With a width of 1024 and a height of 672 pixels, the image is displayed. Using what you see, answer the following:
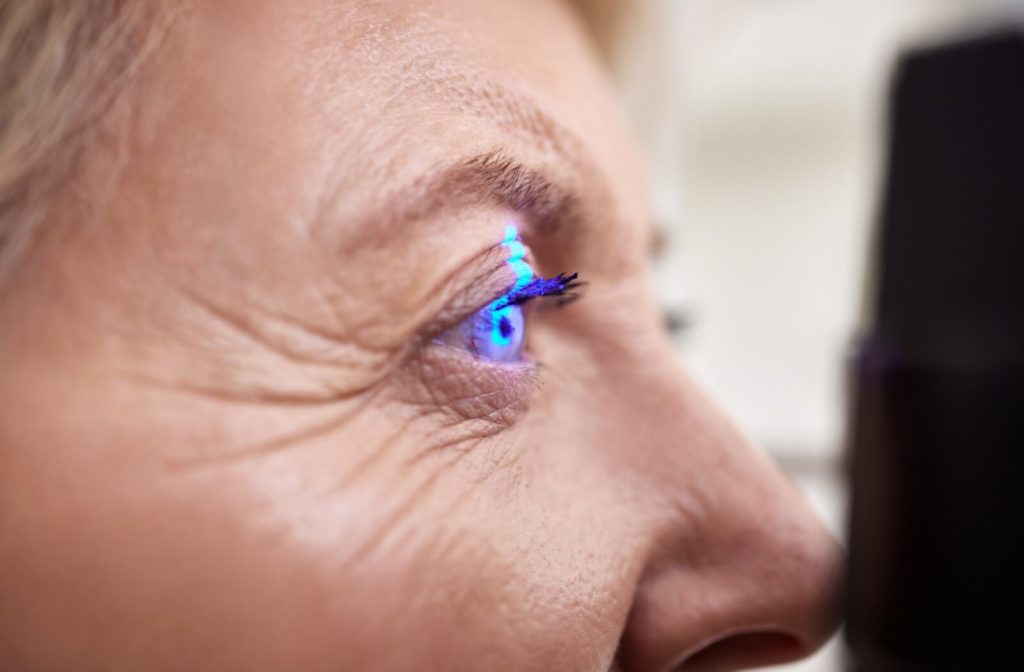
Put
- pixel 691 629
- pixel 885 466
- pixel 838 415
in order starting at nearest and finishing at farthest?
1. pixel 691 629
2. pixel 885 466
3. pixel 838 415

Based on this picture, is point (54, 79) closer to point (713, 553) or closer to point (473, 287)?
point (473, 287)

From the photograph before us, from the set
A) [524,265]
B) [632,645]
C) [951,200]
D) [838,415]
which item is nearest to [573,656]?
[632,645]

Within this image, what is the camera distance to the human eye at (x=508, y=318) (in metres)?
0.37

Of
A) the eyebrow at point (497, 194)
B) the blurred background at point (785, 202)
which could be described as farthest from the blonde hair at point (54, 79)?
the blurred background at point (785, 202)

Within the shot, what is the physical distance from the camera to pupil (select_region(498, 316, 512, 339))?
401mm

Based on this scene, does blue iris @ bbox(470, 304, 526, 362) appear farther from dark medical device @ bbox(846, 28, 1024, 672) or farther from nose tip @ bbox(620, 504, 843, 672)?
dark medical device @ bbox(846, 28, 1024, 672)

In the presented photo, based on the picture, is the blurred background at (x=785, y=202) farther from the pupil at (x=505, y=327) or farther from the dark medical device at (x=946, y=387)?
the pupil at (x=505, y=327)

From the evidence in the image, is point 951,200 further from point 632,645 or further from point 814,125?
point 814,125

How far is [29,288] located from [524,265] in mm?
219

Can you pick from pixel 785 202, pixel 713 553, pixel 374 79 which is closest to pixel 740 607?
pixel 713 553

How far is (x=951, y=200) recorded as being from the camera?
0.68m

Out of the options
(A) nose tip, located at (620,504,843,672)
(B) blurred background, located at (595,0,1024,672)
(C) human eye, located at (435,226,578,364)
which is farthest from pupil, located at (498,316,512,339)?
(B) blurred background, located at (595,0,1024,672)

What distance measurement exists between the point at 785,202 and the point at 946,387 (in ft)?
4.26

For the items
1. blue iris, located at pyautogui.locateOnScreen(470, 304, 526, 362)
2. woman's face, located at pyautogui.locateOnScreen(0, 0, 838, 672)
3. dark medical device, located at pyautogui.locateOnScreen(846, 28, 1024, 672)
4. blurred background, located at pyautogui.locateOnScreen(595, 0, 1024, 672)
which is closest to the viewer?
woman's face, located at pyautogui.locateOnScreen(0, 0, 838, 672)
